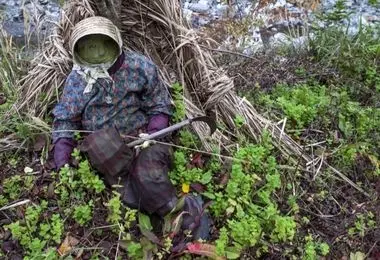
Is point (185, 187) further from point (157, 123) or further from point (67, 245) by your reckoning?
point (67, 245)

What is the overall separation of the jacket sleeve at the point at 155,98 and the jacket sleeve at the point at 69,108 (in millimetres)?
366

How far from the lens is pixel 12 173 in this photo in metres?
3.20

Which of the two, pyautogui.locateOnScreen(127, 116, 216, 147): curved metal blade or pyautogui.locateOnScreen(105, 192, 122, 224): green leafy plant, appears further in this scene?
pyautogui.locateOnScreen(127, 116, 216, 147): curved metal blade

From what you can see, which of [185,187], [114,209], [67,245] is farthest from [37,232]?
[185,187]

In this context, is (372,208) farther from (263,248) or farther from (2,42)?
(2,42)

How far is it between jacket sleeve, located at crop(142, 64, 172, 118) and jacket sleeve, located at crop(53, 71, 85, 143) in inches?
14.4

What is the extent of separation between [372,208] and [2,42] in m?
3.02

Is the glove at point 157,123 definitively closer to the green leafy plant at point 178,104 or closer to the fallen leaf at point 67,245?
the green leafy plant at point 178,104

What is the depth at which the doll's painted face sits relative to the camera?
294 centimetres

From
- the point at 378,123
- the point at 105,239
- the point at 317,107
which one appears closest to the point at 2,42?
the point at 105,239

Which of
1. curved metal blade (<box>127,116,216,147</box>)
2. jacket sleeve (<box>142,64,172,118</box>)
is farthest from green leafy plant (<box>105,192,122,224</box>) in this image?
jacket sleeve (<box>142,64,172,118</box>)

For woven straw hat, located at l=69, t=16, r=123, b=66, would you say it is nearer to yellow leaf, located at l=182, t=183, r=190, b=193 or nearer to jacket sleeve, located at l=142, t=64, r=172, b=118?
jacket sleeve, located at l=142, t=64, r=172, b=118

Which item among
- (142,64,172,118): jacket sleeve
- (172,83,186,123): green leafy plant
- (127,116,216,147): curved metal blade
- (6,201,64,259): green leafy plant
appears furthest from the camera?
(172,83,186,123): green leafy plant

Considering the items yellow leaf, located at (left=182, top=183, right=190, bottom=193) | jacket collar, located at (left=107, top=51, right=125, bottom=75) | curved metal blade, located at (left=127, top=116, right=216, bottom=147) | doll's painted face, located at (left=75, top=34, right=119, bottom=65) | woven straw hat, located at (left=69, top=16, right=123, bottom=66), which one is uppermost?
woven straw hat, located at (left=69, top=16, right=123, bottom=66)
